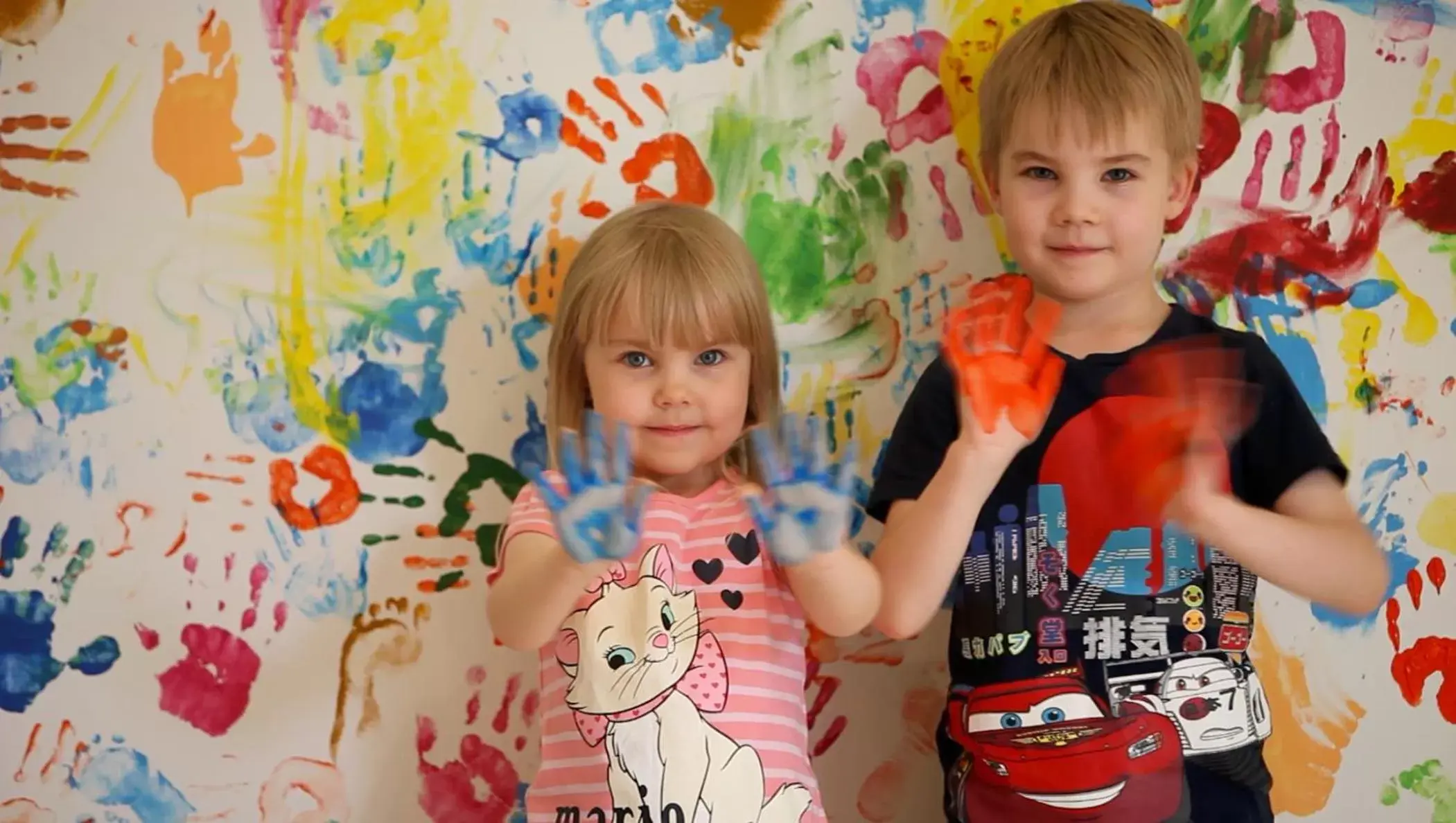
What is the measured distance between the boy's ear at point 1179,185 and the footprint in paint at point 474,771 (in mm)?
715

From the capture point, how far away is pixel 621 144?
1.11 meters

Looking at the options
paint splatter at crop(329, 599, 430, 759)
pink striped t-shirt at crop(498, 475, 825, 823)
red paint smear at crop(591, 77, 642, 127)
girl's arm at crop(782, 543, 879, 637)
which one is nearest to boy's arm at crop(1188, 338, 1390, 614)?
girl's arm at crop(782, 543, 879, 637)

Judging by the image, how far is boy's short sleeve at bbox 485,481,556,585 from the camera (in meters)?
0.94

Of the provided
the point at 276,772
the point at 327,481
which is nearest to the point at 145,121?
the point at 327,481

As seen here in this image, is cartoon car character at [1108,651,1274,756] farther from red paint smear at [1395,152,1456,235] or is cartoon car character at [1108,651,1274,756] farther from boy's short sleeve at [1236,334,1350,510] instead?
red paint smear at [1395,152,1456,235]

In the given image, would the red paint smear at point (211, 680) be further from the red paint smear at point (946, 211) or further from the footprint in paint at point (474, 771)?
the red paint smear at point (946, 211)

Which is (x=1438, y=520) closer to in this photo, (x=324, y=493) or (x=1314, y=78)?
(x=1314, y=78)

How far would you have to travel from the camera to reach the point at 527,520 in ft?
3.11

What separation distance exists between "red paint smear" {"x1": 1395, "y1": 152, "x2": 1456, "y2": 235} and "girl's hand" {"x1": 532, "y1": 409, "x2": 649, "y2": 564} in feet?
2.75

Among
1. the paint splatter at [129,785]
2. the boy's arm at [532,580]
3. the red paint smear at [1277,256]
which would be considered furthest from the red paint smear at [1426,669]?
the paint splatter at [129,785]

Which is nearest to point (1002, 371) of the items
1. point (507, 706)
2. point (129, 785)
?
point (507, 706)

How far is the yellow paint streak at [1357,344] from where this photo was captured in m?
1.12

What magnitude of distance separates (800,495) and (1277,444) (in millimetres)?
440

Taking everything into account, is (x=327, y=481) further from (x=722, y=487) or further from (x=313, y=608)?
(x=722, y=487)
